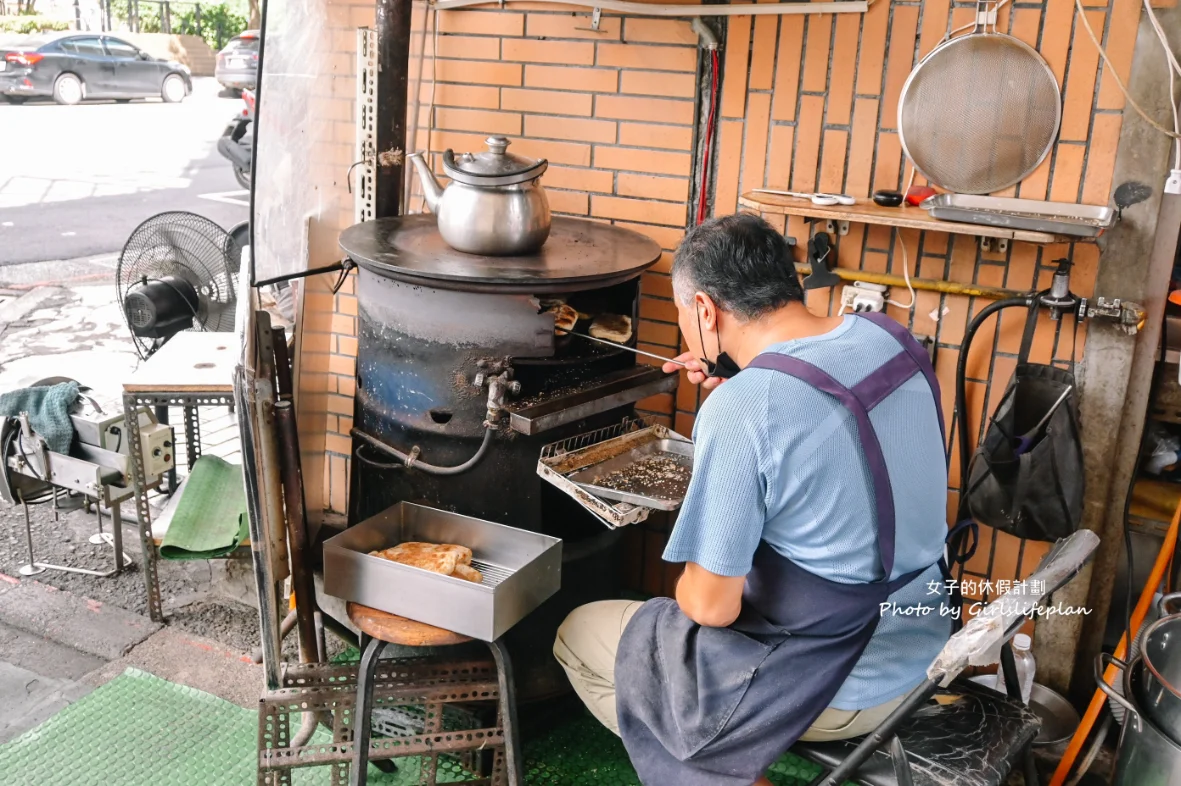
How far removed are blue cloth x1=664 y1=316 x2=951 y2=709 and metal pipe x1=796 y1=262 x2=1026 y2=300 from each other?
102 cm

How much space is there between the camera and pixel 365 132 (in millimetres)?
3459

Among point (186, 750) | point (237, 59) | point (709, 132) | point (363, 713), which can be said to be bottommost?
point (186, 750)

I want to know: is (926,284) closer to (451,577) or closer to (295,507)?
(451,577)

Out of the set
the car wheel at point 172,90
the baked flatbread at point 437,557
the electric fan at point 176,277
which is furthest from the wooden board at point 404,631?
the car wheel at point 172,90

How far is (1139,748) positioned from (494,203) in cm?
229

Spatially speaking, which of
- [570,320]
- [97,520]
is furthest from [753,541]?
[97,520]

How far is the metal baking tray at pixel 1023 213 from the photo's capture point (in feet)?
8.64

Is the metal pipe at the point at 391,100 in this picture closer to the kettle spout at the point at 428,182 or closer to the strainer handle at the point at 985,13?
the kettle spout at the point at 428,182

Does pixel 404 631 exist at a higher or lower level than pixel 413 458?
lower

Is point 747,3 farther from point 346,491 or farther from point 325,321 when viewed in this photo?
point 346,491

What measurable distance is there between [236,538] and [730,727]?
2.23m

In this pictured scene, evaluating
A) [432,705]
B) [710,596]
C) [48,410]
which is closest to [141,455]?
[48,410]

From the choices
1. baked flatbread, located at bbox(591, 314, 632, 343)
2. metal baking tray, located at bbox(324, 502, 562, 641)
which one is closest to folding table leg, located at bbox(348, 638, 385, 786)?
metal baking tray, located at bbox(324, 502, 562, 641)

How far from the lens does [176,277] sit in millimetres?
4816
